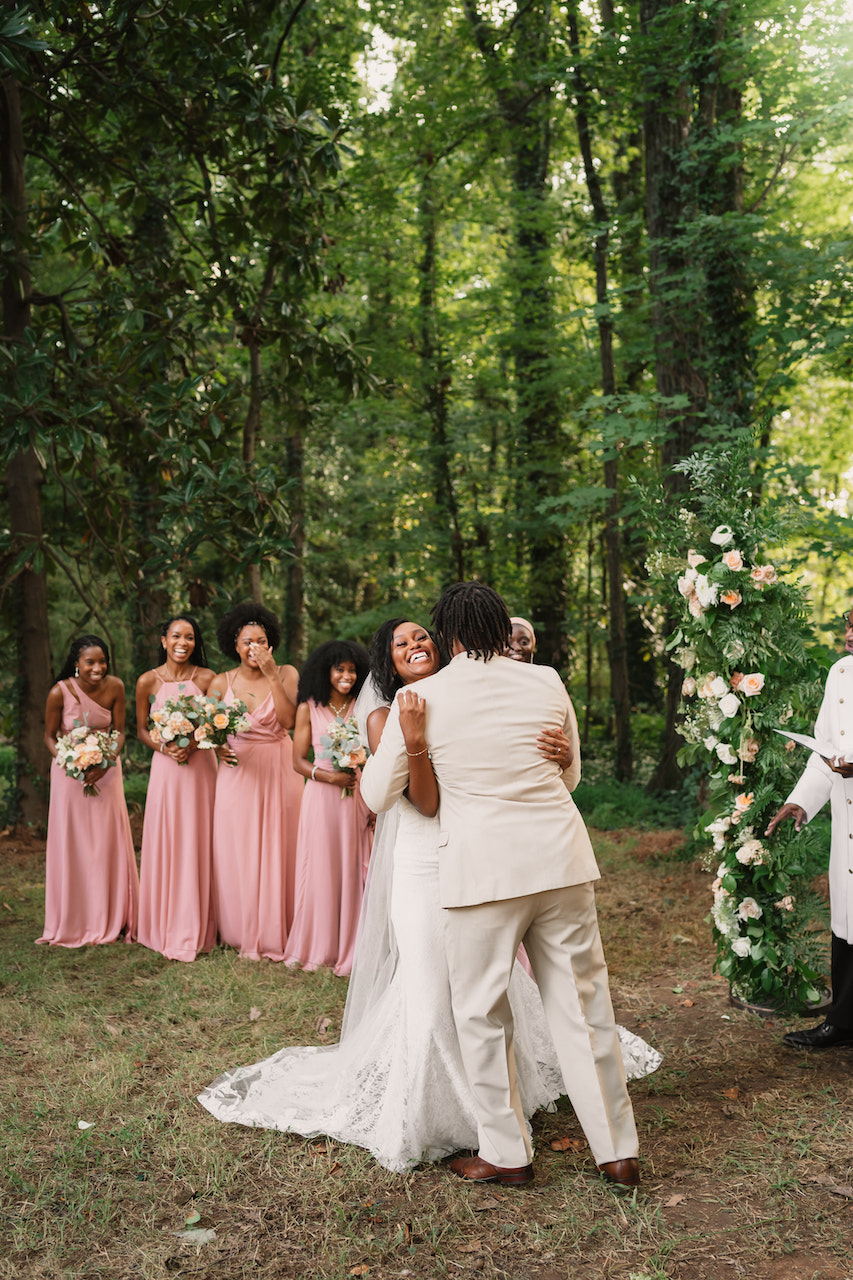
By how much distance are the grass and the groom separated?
331 millimetres

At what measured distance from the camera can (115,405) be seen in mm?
9758

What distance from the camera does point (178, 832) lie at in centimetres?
773

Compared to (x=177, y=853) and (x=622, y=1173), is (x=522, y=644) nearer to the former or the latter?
(x=622, y=1173)

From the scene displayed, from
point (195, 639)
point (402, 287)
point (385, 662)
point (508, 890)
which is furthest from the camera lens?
point (402, 287)

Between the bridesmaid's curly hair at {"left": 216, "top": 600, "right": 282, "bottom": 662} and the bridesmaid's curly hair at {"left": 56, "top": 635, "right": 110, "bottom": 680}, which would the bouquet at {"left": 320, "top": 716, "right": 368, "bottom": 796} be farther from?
the bridesmaid's curly hair at {"left": 56, "top": 635, "right": 110, "bottom": 680}

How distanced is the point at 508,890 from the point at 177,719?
4.20m

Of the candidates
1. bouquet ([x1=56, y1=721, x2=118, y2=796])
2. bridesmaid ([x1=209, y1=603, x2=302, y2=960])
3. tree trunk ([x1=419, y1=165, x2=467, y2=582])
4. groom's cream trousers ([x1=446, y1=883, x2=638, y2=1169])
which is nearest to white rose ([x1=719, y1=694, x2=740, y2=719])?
groom's cream trousers ([x1=446, y1=883, x2=638, y2=1169])

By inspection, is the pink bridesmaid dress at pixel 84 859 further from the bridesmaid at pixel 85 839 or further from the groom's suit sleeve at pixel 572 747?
the groom's suit sleeve at pixel 572 747

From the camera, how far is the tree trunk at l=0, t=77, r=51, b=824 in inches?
413

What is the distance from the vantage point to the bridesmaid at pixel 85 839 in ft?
26.0

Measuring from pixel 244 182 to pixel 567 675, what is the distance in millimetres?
9009

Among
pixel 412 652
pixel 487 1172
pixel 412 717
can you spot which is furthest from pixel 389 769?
pixel 487 1172

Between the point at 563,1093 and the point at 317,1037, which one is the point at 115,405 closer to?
the point at 317,1037

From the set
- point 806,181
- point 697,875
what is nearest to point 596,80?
point 806,181
